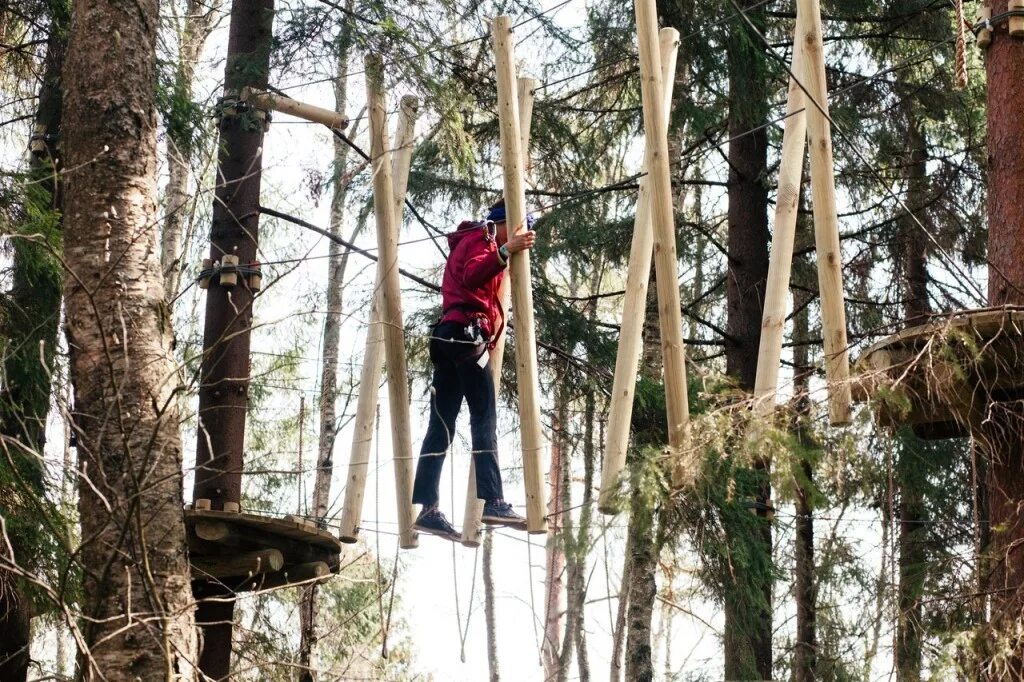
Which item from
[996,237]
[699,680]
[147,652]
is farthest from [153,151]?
[699,680]

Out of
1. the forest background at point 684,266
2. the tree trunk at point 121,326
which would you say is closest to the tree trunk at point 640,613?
the forest background at point 684,266

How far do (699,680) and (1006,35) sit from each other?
207 inches

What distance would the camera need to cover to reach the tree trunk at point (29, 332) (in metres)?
5.45

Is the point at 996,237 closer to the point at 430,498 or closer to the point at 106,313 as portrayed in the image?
the point at 430,498

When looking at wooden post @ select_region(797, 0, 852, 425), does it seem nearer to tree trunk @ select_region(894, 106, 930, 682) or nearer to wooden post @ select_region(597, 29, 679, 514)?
wooden post @ select_region(597, 29, 679, 514)

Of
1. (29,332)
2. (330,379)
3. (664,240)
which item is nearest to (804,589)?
(330,379)

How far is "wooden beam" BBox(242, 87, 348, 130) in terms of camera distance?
6.30 metres

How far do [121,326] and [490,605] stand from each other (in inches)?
532

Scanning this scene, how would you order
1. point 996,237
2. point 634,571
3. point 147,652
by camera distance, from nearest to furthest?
point 147,652 < point 996,237 < point 634,571

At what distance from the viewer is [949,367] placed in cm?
468

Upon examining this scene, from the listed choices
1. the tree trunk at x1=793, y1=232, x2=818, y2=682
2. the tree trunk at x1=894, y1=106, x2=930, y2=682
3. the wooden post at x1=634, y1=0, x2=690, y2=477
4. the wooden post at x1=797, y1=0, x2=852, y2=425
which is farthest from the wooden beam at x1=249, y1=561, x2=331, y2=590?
the tree trunk at x1=894, y1=106, x2=930, y2=682

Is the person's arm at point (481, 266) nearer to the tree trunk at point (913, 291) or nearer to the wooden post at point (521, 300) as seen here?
the wooden post at point (521, 300)

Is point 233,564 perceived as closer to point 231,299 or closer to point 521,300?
point 231,299

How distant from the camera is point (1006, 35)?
234 inches
